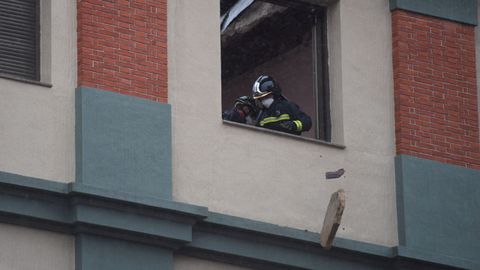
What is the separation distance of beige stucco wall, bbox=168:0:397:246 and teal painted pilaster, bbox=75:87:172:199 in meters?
0.26

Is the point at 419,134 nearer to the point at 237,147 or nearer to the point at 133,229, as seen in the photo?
the point at 237,147

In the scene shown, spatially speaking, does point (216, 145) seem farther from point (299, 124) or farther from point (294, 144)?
point (299, 124)

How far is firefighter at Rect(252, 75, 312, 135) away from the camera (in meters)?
22.0

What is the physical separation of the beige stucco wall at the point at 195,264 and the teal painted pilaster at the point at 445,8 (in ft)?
13.8

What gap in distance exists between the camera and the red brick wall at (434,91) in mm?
22625

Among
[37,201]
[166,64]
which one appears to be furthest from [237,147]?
[37,201]

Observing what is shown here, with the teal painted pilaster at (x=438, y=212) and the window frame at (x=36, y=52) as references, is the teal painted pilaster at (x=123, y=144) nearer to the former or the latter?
the window frame at (x=36, y=52)

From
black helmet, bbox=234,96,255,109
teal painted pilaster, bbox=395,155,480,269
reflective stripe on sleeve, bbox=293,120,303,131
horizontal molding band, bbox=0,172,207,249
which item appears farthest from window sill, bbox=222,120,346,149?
horizontal molding band, bbox=0,172,207,249

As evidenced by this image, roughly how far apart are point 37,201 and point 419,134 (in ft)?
16.8

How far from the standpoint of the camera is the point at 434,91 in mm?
22875

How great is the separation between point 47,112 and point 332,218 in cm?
330

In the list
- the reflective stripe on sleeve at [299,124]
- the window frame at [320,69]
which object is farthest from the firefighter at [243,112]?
the window frame at [320,69]

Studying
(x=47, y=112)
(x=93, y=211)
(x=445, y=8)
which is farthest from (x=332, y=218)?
(x=445, y=8)

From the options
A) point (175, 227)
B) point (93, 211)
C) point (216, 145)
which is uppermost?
point (216, 145)
